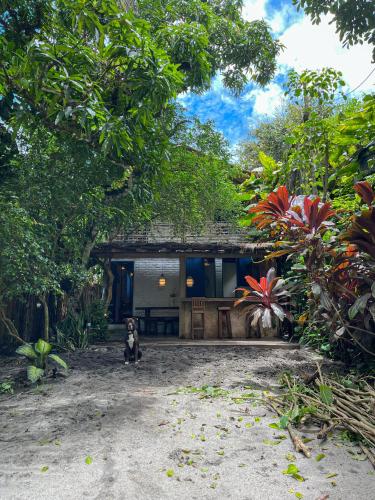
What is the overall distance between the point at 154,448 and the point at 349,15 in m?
7.25

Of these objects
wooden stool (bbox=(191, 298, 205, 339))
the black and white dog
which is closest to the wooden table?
wooden stool (bbox=(191, 298, 205, 339))

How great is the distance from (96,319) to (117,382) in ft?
15.4

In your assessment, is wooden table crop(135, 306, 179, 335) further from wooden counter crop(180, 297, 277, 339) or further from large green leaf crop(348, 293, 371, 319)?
large green leaf crop(348, 293, 371, 319)

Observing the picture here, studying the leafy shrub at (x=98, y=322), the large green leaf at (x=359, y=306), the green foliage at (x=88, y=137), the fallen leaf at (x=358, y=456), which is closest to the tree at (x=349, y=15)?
the green foliage at (x=88, y=137)

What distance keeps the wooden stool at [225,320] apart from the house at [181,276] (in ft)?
0.12

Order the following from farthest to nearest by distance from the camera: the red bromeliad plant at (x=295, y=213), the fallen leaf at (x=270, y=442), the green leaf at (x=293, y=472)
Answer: the red bromeliad plant at (x=295, y=213) < the fallen leaf at (x=270, y=442) < the green leaf at (x=293, y=472)

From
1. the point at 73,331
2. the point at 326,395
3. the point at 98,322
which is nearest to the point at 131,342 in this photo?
the point at 73,331

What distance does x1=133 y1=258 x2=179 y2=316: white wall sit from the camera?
1431 centimetres

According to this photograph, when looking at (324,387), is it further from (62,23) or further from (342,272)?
(62,23)

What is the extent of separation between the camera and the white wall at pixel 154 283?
1431 cm

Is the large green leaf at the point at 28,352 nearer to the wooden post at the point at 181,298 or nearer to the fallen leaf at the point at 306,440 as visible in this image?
the fallen leaf at the point at 306,440

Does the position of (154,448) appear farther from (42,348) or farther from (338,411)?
(42,348)

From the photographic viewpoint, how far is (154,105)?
529cm

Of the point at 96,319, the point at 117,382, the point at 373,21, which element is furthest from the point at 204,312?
the point at 373,21
